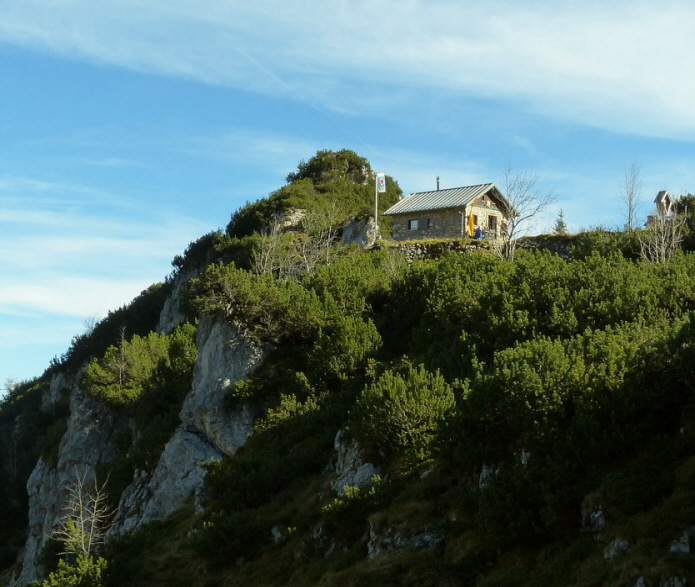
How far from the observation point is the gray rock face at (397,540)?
18.3 meters

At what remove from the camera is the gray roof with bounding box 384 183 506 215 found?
46062 millimetres

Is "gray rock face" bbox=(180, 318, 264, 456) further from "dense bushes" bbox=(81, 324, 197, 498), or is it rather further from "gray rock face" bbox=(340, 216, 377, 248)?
"gray rock face" bbox=(340, 216, 377, 248)

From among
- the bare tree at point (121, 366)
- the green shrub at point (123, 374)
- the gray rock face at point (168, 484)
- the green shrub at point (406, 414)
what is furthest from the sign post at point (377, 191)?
the green shrub at point (406, 414)

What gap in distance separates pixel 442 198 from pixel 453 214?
2.27 meters

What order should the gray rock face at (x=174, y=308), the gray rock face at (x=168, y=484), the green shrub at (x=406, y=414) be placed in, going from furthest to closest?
the gray rock face at (x=174, y=308) < the gray rock face at (x=168, y=484) < the green shrub at (x=406, y=414)

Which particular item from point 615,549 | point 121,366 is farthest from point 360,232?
point 615,549

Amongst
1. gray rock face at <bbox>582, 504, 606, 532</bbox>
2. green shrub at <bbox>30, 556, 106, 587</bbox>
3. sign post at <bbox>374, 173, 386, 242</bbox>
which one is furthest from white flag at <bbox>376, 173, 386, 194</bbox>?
gray rock face at <bbox>582, 504, 606, 532</bbox>

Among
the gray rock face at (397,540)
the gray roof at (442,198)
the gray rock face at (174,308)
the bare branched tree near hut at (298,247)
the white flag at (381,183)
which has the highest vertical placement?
the white flag at (381,183)

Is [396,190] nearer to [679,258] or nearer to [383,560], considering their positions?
[679,258]

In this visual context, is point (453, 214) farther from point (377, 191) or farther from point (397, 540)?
point (397, 540)

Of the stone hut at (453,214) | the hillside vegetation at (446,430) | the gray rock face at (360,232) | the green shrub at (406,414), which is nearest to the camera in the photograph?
the hillside vegetation at (446,430)

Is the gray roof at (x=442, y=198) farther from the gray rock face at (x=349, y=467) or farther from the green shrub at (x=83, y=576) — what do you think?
the green shrub at (x=83, y=576)

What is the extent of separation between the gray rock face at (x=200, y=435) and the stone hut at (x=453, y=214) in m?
16.5

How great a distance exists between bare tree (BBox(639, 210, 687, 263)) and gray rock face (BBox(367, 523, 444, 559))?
18.5 metres
